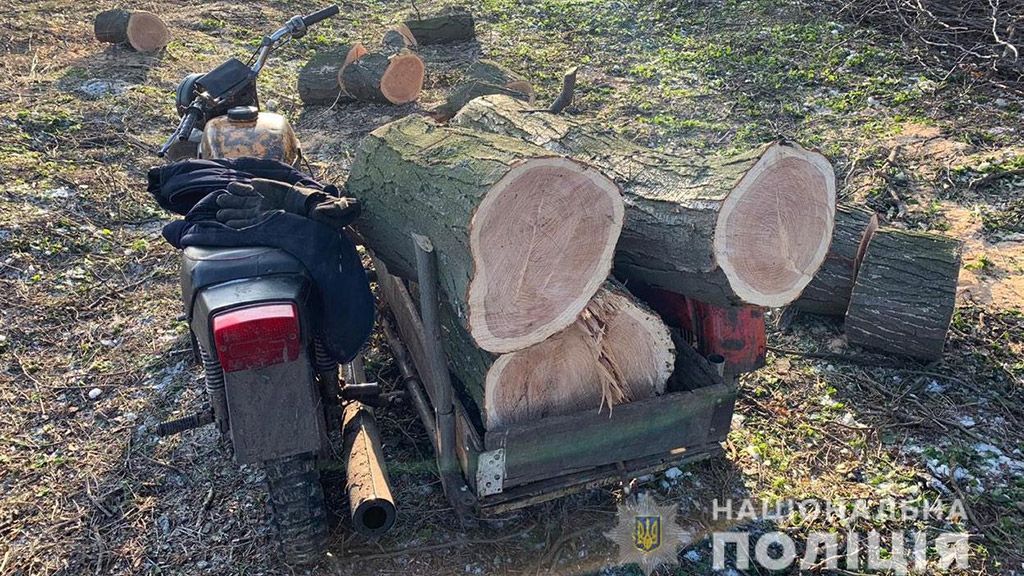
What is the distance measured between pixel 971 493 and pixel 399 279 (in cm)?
269

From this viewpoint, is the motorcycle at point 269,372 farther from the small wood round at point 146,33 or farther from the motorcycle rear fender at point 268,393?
the small wood round at point 146,33

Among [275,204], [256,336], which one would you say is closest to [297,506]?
[256,336]

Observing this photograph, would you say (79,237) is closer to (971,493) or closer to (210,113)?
(210,113)

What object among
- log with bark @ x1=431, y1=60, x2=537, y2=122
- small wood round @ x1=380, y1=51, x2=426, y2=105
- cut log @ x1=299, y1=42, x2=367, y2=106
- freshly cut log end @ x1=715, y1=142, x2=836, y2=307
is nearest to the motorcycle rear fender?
freshly cut log end @ x1=715, y1=142, x2=836, y2=307

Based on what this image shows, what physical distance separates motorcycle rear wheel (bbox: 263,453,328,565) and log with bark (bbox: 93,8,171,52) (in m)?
7.93

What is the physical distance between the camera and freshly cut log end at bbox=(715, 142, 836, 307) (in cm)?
243

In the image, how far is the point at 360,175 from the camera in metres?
3.18

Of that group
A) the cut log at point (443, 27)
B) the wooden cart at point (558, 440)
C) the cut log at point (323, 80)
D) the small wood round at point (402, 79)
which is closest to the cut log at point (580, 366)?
the wooden cart at point (558, 440)

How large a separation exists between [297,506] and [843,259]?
317 centimetres

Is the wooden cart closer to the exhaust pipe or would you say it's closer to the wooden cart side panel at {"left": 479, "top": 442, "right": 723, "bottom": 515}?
the wooden cart side panel at {"left": 479, "top": 442, "right": 723, "bottom": 515}

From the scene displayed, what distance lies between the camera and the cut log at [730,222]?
7.98 feet

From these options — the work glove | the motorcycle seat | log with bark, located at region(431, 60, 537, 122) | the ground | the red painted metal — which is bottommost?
the ground

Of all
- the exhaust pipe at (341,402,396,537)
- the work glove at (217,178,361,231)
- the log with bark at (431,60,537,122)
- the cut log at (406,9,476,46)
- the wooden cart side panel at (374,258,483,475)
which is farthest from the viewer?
the cut log at (406,9,476,46)

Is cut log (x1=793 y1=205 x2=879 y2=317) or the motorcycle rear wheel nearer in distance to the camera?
the motorcycle rear wheel
